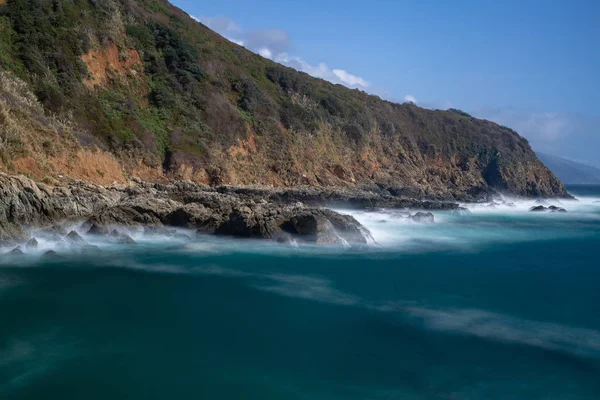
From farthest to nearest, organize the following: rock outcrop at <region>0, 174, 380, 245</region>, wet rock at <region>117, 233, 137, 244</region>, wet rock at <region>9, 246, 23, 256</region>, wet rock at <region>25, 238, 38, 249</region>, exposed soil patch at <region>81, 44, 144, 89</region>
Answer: exposed soil patch at <region>81, 44, 144, 89</region>, wet rock at <region>117, 233, 137, 244</region>, rock outcrop at <region>0, 174, 380, 245</region>, wet rock at <region>25, 238, 38, 249</region>, wet rock at <region>9, 246, 23, 256</region>

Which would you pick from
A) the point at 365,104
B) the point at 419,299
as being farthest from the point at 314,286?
the point at 365,104

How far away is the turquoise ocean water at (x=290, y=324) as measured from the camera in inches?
417

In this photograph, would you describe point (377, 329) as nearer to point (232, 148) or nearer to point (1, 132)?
point (1, 132)

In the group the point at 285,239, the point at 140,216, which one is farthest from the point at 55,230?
the point at 285,239

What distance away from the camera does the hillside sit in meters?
29.5

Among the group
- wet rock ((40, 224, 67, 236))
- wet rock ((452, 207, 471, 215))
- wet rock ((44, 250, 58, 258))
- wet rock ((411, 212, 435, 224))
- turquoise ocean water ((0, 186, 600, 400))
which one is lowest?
turquoise ocean water ((0, 186, 600, 400))

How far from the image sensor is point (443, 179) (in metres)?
61.2

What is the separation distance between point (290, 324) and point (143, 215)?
11.8m

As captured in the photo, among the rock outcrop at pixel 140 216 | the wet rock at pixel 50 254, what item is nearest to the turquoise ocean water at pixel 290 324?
the wet rock at pixel 50 254

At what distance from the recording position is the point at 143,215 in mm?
23625

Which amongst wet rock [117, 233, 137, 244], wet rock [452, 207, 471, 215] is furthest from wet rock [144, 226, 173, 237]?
wet rock [452, 207, 471, 215]

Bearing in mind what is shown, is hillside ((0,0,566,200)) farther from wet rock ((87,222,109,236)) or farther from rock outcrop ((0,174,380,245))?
wet rock ((87,222,109,236))

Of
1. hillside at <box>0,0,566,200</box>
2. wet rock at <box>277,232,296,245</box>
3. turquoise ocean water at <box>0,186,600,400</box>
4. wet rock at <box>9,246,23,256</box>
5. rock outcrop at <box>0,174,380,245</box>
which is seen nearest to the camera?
turquoise ocean water at <box>0,186,600,400</box>

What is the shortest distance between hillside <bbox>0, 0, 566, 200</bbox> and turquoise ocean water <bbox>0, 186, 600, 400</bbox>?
10.1 m
